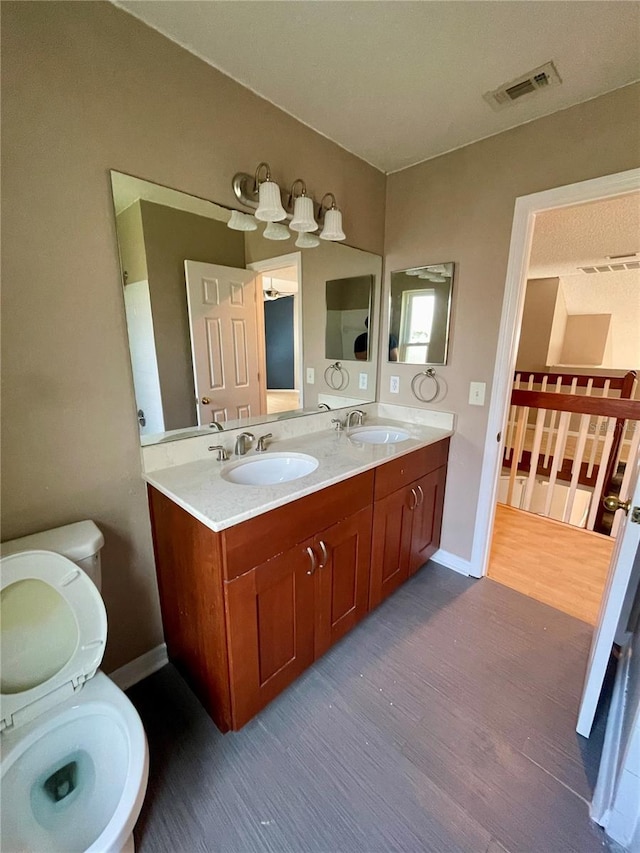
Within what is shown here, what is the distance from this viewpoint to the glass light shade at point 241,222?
4.91ft

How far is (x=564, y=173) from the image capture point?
1.57 metres

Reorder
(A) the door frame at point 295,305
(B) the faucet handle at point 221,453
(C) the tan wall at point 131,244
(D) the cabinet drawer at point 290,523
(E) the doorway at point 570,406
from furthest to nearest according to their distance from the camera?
(E) the doorway at point 570,406 → (A) the door frame at point 295,305 → (B) the faucet handle at point 221,453 → (C) the tan wall at point 131,244 → (D) the cabinet drawer at point 290,523

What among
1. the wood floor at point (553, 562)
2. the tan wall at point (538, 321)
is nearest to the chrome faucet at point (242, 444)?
the wood floor at point (553, 562)

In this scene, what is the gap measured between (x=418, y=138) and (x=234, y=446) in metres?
1.78

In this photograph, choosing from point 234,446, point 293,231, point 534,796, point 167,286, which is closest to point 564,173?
point 293,231

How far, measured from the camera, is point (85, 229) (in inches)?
44.1

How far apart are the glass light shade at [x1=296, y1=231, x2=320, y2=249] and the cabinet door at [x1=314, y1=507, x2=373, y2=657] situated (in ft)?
4.54

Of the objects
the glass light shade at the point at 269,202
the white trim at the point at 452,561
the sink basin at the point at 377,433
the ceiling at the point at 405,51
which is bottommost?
the white trim at the point at 452,561

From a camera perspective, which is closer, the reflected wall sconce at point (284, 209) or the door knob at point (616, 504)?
the door knob at point (616, 504)

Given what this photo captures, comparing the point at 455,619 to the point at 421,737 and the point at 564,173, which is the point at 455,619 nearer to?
the point at 421,737

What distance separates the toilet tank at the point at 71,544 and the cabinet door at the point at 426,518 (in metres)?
1.44

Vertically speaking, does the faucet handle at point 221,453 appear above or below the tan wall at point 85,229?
below

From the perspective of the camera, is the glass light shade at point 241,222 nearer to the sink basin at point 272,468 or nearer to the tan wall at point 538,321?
the sink basin at point 272,468

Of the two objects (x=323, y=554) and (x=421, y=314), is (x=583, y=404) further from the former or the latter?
(x=323, y=554)
